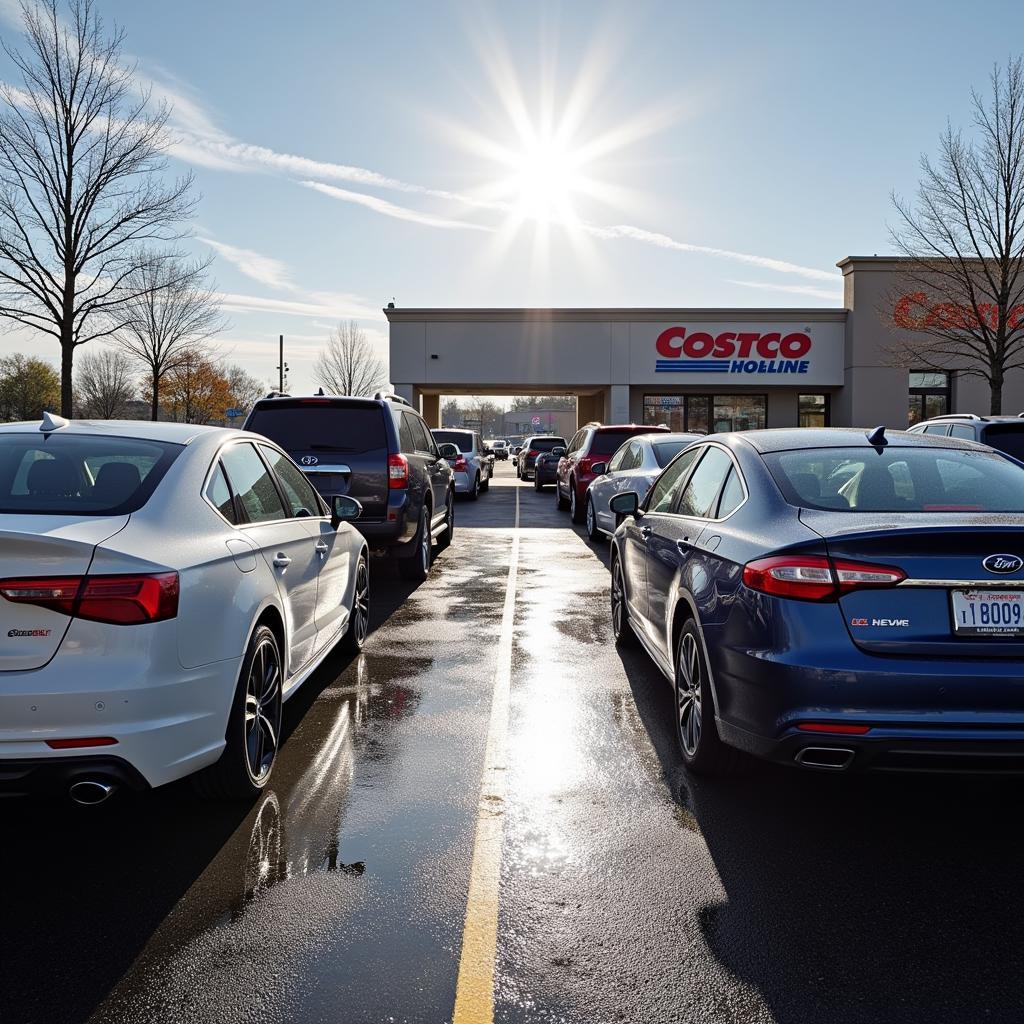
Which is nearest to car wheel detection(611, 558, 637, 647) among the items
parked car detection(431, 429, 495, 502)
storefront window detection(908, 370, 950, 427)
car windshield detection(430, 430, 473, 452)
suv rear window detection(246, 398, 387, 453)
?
suv rear window detection(246, 398, 387, 453)

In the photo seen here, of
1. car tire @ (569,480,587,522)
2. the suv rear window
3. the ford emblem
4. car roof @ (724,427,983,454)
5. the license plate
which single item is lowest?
car tire @ (569,480,587,522)

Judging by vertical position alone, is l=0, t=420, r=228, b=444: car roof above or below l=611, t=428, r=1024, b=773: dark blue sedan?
above

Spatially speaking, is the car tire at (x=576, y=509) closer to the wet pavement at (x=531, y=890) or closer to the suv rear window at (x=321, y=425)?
the suv rear window at (x=321, y=425)

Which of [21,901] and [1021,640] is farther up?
[1021,640]

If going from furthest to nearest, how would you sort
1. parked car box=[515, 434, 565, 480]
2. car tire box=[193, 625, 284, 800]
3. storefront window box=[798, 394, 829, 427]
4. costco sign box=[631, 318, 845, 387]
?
storefront window box=[798, 394, 829, 427] → costco sign box=[631, 318, 845, 387] → parked car box=[515, 434, 565, 480] → car tire box=[193, 625, 284, 800]

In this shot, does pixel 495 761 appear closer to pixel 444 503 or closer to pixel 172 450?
pixel 172 450

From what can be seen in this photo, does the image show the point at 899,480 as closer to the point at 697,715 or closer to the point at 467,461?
the point at 697,715

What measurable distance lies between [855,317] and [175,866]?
1382 inches

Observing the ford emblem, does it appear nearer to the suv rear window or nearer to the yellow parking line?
the yellow parking line

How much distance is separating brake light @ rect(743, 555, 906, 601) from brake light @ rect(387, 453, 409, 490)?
6.15 metres

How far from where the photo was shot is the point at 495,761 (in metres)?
4.70

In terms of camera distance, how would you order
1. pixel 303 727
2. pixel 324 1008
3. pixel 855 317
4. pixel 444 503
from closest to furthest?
1. pixel 324 1008
2. pixel 303 727
3. pixel 444 503
4. pixel 855 317

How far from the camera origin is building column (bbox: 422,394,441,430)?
40.9 meters

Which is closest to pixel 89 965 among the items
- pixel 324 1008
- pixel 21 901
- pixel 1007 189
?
pixel 21 901
